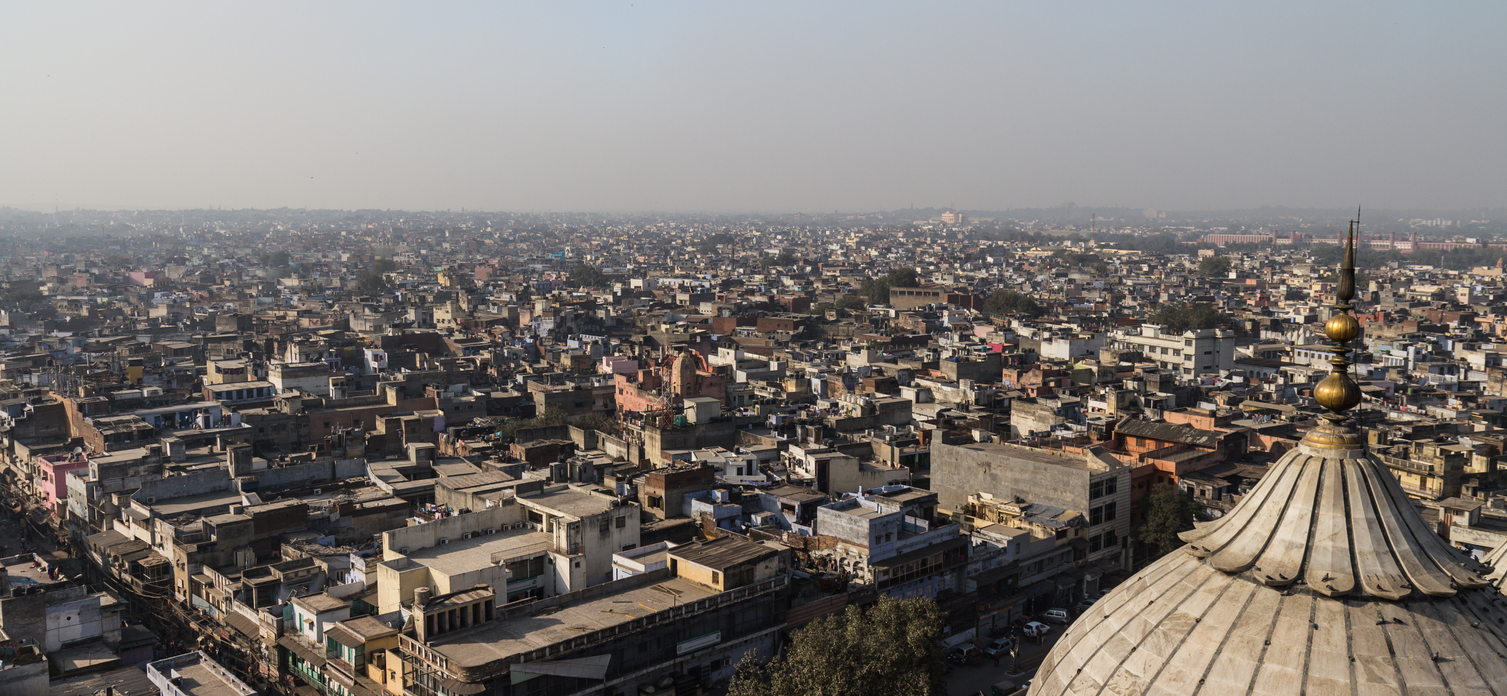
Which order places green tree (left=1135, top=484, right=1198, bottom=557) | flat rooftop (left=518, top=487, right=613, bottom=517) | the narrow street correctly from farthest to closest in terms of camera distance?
green tree (left=1135, top=484, right=1198, bottom=557), flat rooftop (left=518, top=487, right=613, bottom=517), the narrow street

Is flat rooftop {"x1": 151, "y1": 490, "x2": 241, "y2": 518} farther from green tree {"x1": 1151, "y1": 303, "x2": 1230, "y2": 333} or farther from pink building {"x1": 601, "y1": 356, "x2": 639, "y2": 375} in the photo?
green tree {"x1": 1151, "y1": 303, "x2": 1230, "y2": 333}

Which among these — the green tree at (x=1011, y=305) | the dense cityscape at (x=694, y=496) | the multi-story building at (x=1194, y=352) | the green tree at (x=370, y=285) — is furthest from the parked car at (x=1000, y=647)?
the green tree at (x=370, y=285)

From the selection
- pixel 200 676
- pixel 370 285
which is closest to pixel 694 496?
pixel 200 676

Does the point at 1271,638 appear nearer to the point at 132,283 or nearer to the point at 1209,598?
the point at 1209,598

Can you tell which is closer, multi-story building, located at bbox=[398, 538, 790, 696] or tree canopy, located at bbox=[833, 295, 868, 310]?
multi-story building, located at bbox=[398, 538, 790, 696]

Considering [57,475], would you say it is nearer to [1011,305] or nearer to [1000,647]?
[1000,647]

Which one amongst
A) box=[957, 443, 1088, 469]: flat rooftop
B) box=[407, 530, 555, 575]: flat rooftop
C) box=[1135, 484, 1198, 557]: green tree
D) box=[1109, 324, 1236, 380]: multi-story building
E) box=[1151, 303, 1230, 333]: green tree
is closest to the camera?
box=[407, 530, 555, 575]: flat rooftop

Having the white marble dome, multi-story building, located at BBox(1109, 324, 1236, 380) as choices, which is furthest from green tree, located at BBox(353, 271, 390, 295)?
the white marble dome
